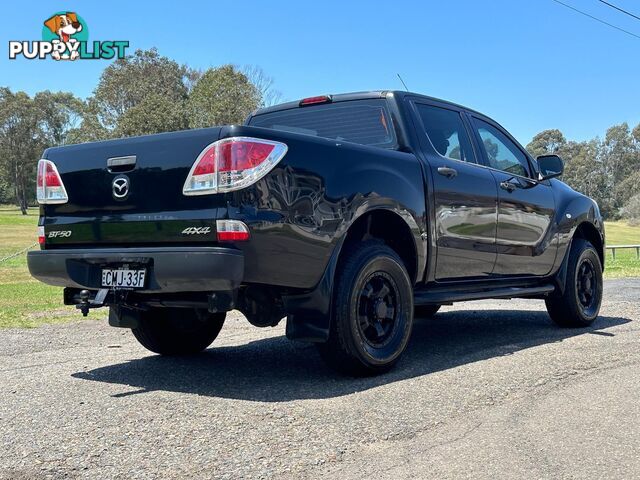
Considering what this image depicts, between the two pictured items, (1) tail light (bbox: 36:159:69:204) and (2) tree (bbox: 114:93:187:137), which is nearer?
(1) tail light (bbox: 36:159:69:204)

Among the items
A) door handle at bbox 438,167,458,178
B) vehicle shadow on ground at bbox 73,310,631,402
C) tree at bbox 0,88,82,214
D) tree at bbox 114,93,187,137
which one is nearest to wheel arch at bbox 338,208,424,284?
door handle at bbox 438,167,458,178

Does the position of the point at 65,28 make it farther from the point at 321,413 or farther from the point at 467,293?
the point at 321,413

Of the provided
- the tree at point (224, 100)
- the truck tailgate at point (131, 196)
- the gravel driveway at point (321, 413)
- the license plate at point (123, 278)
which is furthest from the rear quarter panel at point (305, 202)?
the tree at point (224, 100)

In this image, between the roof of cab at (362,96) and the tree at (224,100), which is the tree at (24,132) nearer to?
the tree at (224,100)

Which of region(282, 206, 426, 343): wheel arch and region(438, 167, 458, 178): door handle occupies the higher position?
region(438, 167, 458, 178): door handle

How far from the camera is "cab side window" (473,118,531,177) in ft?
20.5

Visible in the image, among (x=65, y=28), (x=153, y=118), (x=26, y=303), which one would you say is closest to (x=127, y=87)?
(x=153, y=118)

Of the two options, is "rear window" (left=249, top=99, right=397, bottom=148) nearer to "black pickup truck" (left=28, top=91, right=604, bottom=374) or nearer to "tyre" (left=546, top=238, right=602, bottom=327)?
"black pickup truck" (left=28, top=91, right=604, bottom=374)

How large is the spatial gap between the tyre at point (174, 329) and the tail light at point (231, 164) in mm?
1412

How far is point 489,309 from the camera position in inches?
351

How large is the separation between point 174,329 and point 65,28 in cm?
3728

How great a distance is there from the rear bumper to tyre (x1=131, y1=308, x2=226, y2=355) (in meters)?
0.87

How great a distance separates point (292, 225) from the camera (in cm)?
402

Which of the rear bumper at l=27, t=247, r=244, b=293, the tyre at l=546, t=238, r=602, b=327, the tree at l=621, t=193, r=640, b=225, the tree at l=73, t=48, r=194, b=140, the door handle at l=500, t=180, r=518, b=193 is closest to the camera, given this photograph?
the rear bumper at l=27, t=247, r=244, b=293
